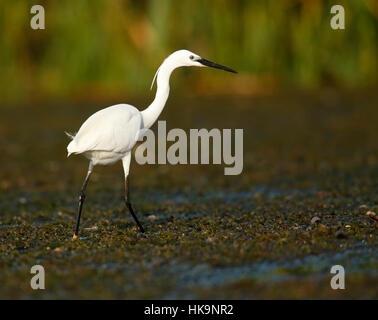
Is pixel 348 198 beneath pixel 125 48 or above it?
beneath

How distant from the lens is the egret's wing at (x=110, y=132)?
705 cm

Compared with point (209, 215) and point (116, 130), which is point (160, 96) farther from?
point (209, 215)

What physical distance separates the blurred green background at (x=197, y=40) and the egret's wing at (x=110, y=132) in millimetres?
10395

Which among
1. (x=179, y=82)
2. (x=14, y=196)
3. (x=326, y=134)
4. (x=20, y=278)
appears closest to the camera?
(x=20, y=278)

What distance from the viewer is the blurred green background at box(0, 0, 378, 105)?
17.5 metres

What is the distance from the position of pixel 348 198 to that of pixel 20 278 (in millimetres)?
4592

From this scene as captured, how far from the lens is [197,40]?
1798cm

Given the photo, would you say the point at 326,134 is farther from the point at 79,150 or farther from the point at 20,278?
the point at 20,278

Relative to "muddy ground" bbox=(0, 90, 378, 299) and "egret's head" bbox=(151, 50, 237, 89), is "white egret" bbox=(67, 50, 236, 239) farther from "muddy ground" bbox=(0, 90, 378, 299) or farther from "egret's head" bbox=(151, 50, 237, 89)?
"muddy ground" bbox=(0, 90, 378, 299)

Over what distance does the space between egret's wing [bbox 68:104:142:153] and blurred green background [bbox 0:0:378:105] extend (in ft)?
34.1

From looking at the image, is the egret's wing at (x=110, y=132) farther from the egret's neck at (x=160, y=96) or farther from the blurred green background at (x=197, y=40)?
the blurred green background at (x=197, y=40)

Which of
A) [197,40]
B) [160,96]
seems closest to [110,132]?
[160,96]
